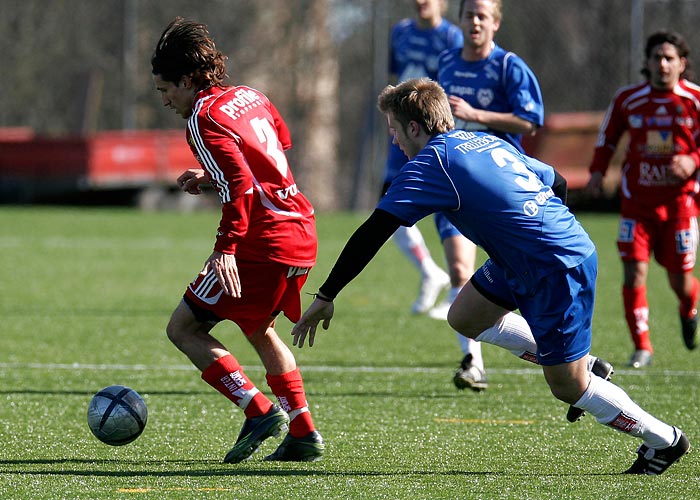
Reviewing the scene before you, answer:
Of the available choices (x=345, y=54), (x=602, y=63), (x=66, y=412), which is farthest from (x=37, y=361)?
(x=345, y=54)

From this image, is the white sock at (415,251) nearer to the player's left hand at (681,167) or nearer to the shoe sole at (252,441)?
the player's left hand at (681,167)

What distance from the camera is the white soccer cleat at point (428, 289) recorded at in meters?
9.59

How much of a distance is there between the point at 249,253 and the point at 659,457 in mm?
1787

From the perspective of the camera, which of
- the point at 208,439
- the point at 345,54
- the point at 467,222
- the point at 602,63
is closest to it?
the point at 467,222

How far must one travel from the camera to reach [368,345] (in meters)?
8.31

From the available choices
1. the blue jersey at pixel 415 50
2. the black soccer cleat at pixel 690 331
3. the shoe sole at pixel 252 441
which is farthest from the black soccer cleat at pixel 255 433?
the black soccer cleat at pixel 690 331

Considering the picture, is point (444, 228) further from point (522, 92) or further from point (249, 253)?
point (249, 253)

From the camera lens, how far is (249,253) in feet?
15.4

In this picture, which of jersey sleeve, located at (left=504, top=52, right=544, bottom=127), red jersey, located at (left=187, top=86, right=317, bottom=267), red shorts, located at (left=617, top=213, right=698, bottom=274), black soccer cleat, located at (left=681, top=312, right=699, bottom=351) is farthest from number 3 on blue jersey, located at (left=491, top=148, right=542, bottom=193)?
black soccer cleat, located at (left=681, top=312, right=699, bottom=351)

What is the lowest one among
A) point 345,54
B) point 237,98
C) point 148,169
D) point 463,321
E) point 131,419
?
point 148,169

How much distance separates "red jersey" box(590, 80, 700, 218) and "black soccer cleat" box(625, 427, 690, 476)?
3208mm

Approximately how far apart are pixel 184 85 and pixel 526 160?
1.40m

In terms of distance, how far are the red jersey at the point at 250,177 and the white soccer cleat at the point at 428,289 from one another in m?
4.76

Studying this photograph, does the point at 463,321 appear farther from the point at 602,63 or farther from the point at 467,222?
the point at 602,63
